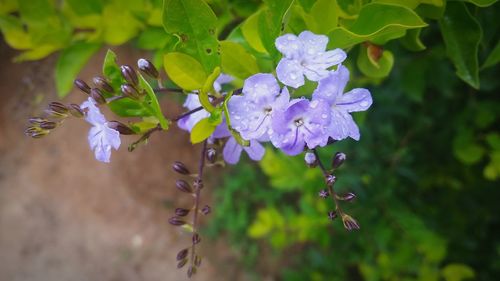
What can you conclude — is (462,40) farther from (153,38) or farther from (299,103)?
(153,38)

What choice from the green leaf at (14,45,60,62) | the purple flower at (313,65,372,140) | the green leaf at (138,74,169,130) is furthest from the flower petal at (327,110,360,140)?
the green leaf at (14,45,60,62)

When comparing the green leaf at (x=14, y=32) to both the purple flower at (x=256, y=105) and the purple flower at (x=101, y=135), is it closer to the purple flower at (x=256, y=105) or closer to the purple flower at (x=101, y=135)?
the purple flower at (x=101, y=135)

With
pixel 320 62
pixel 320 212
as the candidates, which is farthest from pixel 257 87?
pixel 320 212

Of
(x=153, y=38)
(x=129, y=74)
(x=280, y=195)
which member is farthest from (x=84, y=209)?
(x=129, y=74)

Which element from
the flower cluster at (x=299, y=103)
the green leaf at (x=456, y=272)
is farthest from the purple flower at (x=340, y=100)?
the green leaf at (x=456, y=272)

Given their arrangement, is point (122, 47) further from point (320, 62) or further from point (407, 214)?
point (320, 62)
